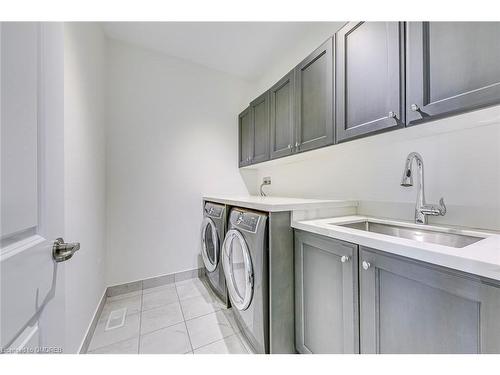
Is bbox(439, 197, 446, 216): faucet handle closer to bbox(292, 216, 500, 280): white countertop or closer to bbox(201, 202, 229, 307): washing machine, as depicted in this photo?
bbox(292, 216, 500, 280): white countertop

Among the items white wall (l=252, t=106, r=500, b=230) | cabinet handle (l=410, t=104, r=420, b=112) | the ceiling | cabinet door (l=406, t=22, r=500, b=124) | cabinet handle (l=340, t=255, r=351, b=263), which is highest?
the ceiling

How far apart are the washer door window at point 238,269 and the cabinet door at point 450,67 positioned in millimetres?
1214

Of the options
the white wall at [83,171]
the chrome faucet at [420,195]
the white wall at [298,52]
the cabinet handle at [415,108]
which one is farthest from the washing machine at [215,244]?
the white wall at [298,52]

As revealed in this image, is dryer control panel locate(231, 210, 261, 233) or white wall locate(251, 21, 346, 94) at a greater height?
white wall locate(251, 21, 346, 94)

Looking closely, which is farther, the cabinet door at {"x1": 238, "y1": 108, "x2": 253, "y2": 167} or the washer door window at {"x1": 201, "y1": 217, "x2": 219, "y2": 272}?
the cabinet door at {"x1": 238, "y1": 108, "x2": 253, "y2": 167}

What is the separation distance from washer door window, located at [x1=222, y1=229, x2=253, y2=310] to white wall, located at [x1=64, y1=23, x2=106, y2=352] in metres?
1.00

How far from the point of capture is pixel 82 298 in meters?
1.33

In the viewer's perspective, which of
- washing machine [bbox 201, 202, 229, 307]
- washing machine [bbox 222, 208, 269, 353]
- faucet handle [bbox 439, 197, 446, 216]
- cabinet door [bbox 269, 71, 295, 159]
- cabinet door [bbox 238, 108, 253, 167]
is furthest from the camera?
cabinet door [bbox 238, 108, 253, 167]

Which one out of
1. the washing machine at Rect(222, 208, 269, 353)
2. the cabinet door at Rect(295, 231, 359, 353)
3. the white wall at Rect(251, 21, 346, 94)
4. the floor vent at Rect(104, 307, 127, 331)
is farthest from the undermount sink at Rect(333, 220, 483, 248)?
the floor vent at Rect(104, 307, 127, 331)

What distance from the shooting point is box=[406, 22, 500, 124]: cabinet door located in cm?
72

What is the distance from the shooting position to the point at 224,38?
208cm

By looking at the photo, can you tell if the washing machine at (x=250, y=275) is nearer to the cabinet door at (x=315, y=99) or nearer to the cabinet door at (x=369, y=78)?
the cabinet door at (x=315, y=99)

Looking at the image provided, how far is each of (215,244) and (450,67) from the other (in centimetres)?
193

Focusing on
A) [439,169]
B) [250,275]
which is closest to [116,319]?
[250,275]
